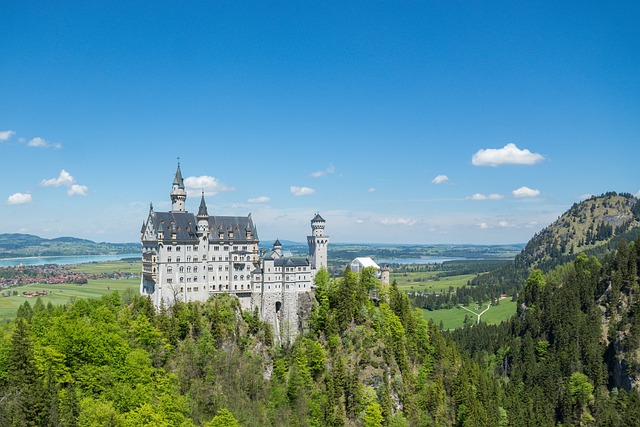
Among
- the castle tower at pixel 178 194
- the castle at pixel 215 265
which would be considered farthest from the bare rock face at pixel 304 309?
the castle tower at pixel 178 194

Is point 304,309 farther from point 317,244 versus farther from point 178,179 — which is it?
point 178,179

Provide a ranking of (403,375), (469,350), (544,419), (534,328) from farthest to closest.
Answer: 1. (469,350)
2. (534,328)
3. (544,419)
4. (403,375)

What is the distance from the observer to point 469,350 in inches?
6275

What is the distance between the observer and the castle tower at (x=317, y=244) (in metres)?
112

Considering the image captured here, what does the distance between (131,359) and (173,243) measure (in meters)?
25.7

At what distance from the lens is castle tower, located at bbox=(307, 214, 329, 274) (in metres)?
112

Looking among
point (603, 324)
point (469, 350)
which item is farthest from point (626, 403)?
point (469, 350)

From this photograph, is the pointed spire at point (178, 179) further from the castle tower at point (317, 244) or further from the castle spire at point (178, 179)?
the castle tower at point (317, 244)

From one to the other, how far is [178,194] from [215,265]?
1538cm

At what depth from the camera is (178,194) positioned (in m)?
104

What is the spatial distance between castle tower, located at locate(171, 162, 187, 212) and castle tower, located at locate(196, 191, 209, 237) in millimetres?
4609

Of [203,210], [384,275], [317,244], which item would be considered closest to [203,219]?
[203,210]

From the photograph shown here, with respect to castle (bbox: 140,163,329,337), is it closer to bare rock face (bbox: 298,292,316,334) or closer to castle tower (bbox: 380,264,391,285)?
bare rock face (bbox: 298,292,316,334)

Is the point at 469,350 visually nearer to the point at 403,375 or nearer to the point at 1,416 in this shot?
the point at 403,375
